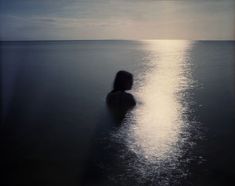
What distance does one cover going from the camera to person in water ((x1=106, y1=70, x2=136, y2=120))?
1375cm

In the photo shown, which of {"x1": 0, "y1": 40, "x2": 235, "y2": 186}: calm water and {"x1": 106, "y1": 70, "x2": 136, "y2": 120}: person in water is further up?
{"x1": 106, "y1": 70, "x2": 136, "y2": 120}: person in water

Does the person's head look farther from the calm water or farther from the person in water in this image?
the calm water

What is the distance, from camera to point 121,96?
47.0 feet

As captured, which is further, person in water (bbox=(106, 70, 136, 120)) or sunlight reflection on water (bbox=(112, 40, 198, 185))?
person in water (bbox=(106, 70, 136, 120))

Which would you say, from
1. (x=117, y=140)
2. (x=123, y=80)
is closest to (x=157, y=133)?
(x=117, y=140)

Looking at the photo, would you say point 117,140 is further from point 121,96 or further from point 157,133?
point 121,96

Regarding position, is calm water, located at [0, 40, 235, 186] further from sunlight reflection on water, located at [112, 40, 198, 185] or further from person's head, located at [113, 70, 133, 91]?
person's head, located at [113, 70, 133, 91]

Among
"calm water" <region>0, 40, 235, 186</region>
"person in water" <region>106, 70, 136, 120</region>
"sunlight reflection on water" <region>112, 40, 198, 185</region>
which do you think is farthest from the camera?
"person in water" <region>106, 70, 136, 120</region>

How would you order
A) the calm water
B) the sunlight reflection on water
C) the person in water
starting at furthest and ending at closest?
the person in water < the sunlight reflection on water < the calm water

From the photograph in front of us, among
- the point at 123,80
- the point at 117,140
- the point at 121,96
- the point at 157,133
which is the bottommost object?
the point at 117,140

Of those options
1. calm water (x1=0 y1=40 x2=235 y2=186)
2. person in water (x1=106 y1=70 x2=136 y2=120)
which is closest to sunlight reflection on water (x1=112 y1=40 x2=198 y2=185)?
calm water (x1=0 y1=40 x2=235 y2=186)

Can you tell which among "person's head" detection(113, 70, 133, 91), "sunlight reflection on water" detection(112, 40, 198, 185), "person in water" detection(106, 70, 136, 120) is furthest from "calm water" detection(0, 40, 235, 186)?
"person's head" detection(113, 70, 133, 91)

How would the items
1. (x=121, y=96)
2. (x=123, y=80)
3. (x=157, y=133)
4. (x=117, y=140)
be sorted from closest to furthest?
(x=117, y=140), (x=157, y=133), (x=123, y=80), (x=121, y=96)

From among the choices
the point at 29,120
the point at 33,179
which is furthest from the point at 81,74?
the point at 33,179
